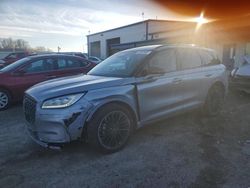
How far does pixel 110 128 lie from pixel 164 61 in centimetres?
176

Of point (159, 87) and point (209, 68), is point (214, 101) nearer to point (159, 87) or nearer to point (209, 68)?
point (209, 68)

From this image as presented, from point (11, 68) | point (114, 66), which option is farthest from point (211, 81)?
point (11, 68)

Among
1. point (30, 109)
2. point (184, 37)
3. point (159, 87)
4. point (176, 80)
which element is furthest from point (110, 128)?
point (184, 37)

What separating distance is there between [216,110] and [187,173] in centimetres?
302

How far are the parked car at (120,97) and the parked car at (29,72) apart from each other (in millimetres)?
2863

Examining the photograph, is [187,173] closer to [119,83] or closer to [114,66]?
[119,83]

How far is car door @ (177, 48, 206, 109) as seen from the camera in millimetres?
4953

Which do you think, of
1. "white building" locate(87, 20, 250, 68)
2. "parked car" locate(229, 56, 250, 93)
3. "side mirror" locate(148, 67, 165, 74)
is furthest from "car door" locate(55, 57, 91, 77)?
"white building" locate(87, 20, 250, 68)

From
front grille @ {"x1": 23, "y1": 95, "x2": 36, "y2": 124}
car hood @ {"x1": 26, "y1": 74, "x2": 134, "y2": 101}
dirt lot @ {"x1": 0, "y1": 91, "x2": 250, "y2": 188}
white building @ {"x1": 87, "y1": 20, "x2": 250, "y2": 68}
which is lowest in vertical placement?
dirt lot @ {"x1": 0, "y1": 91, "x2": 250, "y2": 188}

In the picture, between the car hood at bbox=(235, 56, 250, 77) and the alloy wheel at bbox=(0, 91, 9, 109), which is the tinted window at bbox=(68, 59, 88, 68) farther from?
the car hood at bbox=(235, 56, 250, 77)

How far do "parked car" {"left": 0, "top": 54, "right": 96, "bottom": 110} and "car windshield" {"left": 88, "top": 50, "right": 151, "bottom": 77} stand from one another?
285 centimetres

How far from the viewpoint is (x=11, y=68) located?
715 cm

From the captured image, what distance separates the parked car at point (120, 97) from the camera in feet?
11.8

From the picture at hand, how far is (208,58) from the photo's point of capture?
5719 millimetres
